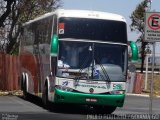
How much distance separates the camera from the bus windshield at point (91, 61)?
18188mm

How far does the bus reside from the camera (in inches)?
715

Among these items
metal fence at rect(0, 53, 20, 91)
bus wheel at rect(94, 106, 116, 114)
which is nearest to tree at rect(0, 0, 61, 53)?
metal fence at rect(0, 53, 20, 91)

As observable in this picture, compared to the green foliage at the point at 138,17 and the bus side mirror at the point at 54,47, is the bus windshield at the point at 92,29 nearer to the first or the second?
the bus side mirror at the point at 54,47

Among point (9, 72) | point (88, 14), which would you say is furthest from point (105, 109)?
point (9, 72)

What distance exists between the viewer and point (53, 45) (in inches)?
704

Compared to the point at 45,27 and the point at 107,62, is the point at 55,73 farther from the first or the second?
the point at 45,27

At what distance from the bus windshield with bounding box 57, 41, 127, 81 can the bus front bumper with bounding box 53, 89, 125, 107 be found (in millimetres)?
573

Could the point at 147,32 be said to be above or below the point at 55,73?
above

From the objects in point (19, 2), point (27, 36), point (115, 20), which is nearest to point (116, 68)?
point (115, 20)

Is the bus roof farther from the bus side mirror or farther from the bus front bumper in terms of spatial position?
the bus front bumper

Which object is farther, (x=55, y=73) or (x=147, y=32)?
(x=55, y=73)

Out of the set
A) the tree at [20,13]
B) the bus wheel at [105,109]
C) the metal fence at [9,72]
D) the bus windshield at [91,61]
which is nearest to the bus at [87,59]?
the bus windshield at [91,61]

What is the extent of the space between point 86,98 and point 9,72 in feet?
43.8

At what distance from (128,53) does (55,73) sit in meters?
2.65
